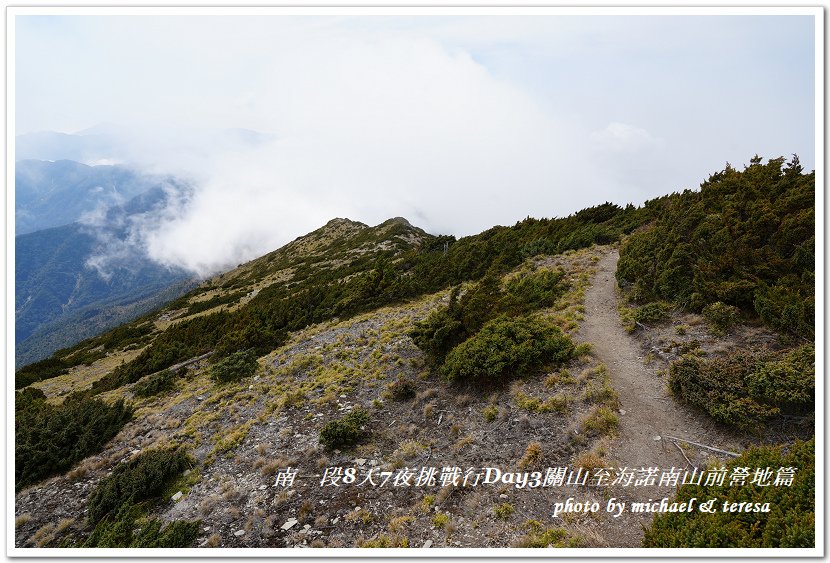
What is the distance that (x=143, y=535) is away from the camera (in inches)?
285

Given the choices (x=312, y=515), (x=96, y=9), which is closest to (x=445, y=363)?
(x=312, y=515)

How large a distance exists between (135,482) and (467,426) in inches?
328

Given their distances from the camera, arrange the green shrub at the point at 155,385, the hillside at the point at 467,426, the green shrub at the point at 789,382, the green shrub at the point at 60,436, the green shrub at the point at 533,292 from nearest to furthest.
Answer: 1. the hillside at the point at 467,426
2. the green shrub at the point at 789,382
3. the green shrub at the point at 60,436
4. the green shrub at the point at 533,292
5. the green shrub at the point at 155,385

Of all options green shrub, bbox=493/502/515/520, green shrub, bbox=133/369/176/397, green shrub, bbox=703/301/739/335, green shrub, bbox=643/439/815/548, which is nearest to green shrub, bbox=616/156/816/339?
green shrub, bbox=703/301/739/335

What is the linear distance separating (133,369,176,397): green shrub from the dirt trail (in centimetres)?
1748

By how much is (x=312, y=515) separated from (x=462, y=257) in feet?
65.6

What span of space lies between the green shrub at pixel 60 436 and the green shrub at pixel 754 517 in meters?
15.0

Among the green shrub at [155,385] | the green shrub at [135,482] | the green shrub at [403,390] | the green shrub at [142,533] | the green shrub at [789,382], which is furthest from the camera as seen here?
the green shrub at [155,385]

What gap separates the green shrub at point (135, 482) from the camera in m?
8.72

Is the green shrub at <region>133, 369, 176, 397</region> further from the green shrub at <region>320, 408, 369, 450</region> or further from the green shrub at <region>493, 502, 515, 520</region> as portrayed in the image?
the green shrub at <region>493, 502, 515, 520</region>

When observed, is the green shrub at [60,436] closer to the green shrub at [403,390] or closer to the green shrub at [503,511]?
the green shrub at [403,390]

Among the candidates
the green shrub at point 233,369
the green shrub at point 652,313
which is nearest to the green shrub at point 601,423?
the green shrub at point 652,313

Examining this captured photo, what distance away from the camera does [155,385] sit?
16.3m

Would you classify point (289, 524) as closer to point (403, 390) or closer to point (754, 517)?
point (403, 390)
